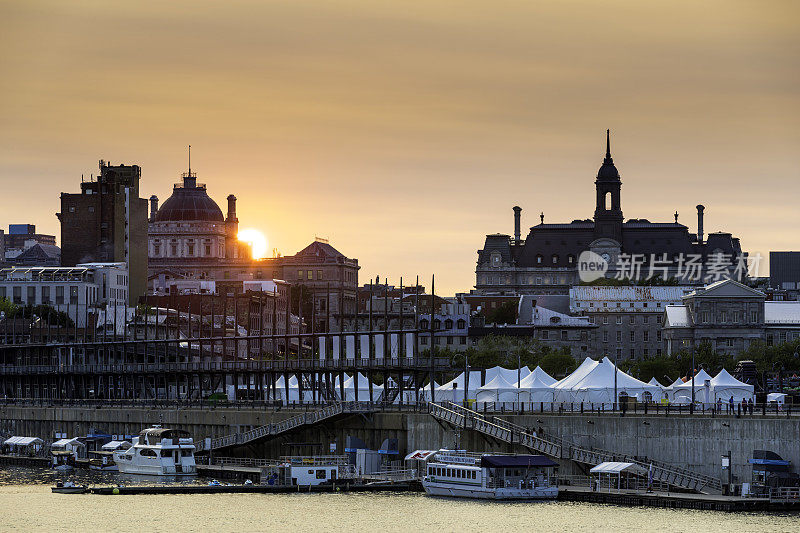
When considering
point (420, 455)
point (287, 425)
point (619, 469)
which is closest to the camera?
point (619, 469)

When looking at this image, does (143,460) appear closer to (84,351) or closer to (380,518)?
(380,518)

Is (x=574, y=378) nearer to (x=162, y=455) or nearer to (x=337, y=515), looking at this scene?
(x=162, y=455)

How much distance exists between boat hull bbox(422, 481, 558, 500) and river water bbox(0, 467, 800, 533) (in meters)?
0.59

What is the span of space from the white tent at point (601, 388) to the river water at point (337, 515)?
24.5 metres

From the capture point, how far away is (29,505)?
347 ft

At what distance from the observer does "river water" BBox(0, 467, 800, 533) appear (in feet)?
301

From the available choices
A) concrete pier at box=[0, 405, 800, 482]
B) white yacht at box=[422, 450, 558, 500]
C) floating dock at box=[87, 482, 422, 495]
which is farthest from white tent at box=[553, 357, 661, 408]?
floating dock at box=[87, 482, 422, 495]

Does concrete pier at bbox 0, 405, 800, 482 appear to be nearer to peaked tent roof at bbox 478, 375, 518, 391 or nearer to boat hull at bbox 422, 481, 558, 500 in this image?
boat hull at bbox 422, 481, 558, 500

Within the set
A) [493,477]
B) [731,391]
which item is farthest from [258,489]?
[731,391]

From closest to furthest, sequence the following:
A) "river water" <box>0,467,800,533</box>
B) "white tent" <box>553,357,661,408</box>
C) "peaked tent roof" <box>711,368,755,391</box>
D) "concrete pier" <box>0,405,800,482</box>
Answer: "river water" <box>0,467,800,533</box>, "concrete pier" <box>0,405,800,482</box>, "white tent" <box>553,357,661,408</box>, "peaked tent roof" <box>711,368,755,391</box>

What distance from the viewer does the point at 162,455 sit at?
119188 millimetres

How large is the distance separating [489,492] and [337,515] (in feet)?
31.6

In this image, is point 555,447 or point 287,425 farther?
point 287,425

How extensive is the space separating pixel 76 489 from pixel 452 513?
2718 cm
